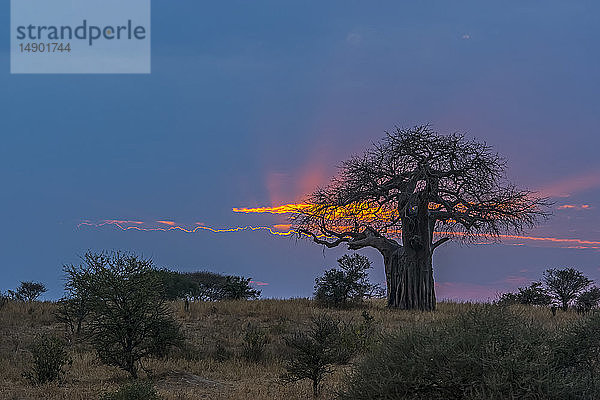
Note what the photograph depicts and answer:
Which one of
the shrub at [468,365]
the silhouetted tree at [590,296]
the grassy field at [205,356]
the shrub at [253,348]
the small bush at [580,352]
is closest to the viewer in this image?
the shrub at [468,365]

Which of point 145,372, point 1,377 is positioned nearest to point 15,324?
point 1,377

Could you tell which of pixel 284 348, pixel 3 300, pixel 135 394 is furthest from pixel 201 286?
pixel 135 394

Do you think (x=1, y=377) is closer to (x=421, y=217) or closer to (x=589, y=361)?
(x=589, y=361)

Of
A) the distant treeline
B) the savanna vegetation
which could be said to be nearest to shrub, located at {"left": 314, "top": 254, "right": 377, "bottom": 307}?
the savanna vegetation

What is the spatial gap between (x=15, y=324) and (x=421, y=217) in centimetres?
1882

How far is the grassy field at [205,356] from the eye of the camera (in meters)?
13.4

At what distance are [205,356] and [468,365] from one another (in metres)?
12.5

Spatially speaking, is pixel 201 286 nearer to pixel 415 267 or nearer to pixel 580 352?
pixel 415 267

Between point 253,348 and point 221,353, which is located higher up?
point 253,348

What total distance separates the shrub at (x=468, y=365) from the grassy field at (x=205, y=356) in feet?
3.70

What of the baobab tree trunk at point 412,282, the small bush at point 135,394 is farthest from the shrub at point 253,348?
the baobab tree trunk at point 412,282

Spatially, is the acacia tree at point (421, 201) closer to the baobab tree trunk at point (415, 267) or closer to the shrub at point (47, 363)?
the baobab tree trunk at point (415, 267)

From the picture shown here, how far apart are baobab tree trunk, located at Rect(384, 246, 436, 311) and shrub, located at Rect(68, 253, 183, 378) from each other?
16.2m

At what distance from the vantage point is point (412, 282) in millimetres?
29797
